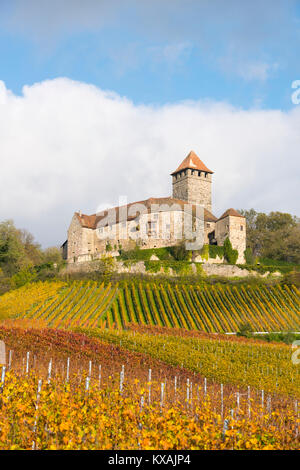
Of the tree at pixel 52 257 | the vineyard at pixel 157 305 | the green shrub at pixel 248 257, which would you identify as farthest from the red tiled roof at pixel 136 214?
the vineyard at pixel 157 305

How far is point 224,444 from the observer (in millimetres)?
5742

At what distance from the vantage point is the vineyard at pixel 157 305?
28.7 m

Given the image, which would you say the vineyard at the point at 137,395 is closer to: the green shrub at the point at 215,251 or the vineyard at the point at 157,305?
the vineyard at the point at 157,305

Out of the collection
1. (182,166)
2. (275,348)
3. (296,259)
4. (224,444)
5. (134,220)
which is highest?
(182,166)

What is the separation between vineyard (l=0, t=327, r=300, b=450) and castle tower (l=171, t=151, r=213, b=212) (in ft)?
114

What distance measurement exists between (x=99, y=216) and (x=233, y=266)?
18611 millimetres

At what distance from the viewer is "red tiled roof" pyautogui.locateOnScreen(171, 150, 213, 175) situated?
193ft

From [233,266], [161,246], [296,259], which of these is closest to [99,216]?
[161,246]

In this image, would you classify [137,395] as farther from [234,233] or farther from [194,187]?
[194,187]

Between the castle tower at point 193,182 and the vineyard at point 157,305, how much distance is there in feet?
73.2

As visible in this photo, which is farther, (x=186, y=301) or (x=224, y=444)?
(x=186, y=301)

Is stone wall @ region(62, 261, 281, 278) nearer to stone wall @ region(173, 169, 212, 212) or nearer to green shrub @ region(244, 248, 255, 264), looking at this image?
green shrub @ region(244, 248, 255, 264)

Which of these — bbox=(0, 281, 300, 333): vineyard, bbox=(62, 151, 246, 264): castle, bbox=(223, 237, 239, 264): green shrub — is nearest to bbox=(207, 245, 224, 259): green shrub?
bbox=(223, 237, 239, 264): green shrub

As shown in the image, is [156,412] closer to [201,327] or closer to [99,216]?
[201,327]
